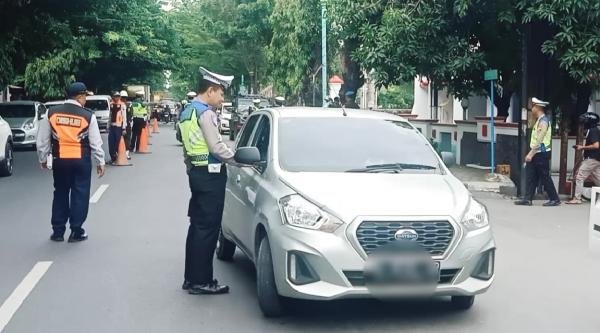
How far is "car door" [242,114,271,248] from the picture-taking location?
6699 millimetres

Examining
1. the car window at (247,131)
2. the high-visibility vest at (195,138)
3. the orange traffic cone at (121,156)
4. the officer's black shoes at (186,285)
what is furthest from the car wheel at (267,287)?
the orange traffic cone at (121,156)

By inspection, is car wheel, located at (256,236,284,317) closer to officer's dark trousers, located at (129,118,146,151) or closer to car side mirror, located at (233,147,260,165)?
car side mirror, located at (233,147,260,165)

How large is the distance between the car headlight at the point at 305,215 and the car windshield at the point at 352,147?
674 mm

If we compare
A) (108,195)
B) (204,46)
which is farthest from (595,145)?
(204,46)

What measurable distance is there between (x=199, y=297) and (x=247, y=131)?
1.99m

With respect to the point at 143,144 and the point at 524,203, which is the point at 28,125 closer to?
the point at 143,144

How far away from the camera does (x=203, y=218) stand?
6977 mm

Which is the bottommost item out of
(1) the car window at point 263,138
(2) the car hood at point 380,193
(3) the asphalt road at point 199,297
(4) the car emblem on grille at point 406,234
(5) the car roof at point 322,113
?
(3) the asphalt road at point 199,297

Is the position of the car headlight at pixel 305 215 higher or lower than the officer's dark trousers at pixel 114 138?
higher

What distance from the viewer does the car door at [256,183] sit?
6.70m

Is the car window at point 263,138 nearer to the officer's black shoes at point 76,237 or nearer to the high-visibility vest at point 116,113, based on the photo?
the officer's black shoes at point 76,237

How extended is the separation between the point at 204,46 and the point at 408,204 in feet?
168

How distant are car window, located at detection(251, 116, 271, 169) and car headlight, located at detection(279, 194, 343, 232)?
0.94 metres

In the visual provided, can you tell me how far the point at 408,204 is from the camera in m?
5.89
